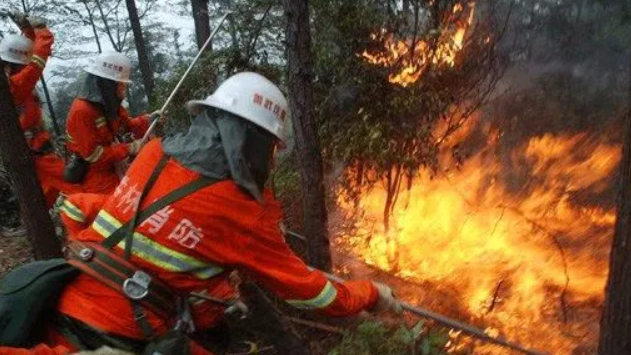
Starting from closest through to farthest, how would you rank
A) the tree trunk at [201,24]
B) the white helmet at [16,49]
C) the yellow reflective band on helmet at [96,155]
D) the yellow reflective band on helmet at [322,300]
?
the yellow reflective band on helmet at [322,300]
the yellow reflective band on helmet at [96,155]
the white helmet at [16,49]
the tree trunk at [201,24]

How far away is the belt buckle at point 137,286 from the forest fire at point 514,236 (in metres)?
3.28

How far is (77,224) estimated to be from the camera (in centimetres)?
331

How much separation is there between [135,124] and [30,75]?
136 cm

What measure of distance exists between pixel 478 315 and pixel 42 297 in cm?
414

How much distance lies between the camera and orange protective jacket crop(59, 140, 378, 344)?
8.27 feet

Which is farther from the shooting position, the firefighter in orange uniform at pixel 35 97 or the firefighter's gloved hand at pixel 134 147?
the firefighter in orange uniform at pixel 35 97

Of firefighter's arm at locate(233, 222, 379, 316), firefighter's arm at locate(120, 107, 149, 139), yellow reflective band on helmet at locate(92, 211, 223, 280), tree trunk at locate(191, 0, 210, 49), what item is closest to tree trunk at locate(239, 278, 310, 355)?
firefighter's arm at locate(233, 222, 379, 316)

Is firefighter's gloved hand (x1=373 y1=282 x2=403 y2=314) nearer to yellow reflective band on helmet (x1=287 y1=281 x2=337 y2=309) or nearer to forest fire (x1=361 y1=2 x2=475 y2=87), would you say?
yellow reflective band on helmet (x1=287 y1=281 x2=337 y2=309)

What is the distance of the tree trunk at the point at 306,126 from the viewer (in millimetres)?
4457

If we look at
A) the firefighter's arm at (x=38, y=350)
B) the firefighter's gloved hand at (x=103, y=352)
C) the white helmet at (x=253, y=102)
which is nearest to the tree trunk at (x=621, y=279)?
the white helmet at (x=253, y=102)

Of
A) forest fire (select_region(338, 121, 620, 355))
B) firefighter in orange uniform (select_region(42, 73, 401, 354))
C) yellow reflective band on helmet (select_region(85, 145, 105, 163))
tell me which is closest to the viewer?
firefighter in orange uniform (select_region(42, 73, 401, 354))

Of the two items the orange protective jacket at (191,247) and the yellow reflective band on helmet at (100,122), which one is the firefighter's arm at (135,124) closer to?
the yellow reflective band on helmet at (100,122)

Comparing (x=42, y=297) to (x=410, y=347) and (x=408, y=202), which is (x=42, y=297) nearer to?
(x=410, y=347)

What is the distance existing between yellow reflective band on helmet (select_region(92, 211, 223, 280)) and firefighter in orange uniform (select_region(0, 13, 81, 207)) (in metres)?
4.11
